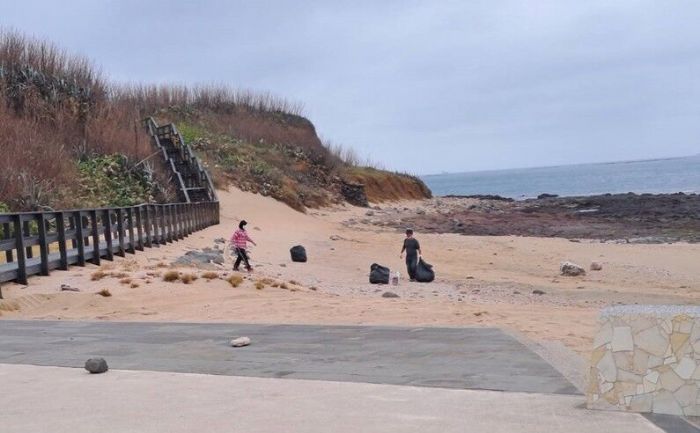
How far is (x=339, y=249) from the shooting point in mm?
27812

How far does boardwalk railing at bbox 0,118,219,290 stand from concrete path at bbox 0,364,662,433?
25.3ft

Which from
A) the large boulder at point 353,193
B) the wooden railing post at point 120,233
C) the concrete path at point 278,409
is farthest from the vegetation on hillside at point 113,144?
the concrete path at point 278,409

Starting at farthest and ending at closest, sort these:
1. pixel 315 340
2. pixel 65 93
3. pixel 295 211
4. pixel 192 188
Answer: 1. pixel 295 211
2. pixel 192 188
3. pixel 65 93
4. pixel 315 340

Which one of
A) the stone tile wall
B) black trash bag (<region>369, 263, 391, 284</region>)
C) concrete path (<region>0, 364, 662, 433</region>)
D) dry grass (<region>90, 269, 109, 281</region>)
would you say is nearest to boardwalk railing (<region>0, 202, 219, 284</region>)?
dry grass (<region>90, 269, 109, 281</region>)

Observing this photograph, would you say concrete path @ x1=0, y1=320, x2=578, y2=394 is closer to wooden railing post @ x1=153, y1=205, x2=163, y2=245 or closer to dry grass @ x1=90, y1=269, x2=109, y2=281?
dry grass @ x1=90, y1=269, x2=109, y2=281

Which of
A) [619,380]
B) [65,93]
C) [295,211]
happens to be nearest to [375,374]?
[619,380]

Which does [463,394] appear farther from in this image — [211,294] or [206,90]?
[206,90]

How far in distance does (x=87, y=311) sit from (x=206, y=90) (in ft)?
181

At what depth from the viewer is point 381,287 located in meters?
17.9

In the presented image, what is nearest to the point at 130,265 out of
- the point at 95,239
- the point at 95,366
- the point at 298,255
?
the point at 95,239

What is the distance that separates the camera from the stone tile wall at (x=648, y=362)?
506 centimetres

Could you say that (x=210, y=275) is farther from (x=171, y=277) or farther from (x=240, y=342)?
(x=240, y=342)

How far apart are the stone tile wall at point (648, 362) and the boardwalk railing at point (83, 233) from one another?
10.9 metres

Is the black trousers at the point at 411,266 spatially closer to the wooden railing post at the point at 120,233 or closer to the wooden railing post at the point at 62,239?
the wooden railing post at the point at 120,233
